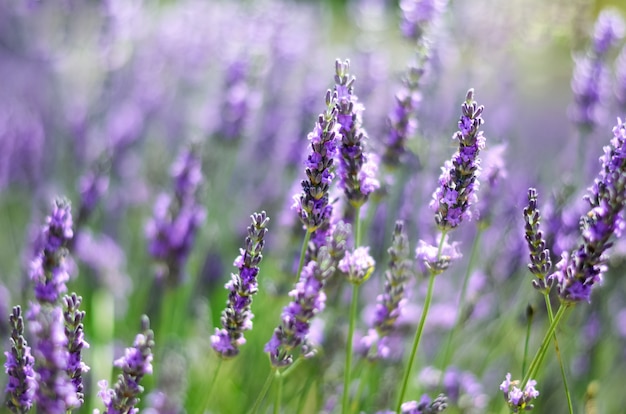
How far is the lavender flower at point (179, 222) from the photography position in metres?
1.90

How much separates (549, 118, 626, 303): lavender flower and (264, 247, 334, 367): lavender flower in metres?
0.34

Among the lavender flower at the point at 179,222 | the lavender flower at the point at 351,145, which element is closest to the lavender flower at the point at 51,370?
the lavender flower at the point at 351,145

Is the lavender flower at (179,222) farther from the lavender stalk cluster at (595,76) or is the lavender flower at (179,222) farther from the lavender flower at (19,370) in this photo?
the lavender stalk cluster at (595,76)

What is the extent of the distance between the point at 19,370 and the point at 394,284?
0.59 meters

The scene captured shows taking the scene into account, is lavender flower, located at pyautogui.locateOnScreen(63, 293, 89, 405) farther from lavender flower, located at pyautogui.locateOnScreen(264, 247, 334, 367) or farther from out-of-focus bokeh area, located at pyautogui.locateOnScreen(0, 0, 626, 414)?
lavender flower, located at pyautogui.locateOnScreen(264, 247, 334, 367)

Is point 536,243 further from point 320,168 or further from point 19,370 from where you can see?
point 19,370

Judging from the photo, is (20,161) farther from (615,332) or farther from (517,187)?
(615,332)

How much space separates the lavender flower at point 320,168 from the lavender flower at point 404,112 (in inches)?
17.3

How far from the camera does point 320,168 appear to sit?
1.10 meters

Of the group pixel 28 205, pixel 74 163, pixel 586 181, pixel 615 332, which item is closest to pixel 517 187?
pixel 586 181

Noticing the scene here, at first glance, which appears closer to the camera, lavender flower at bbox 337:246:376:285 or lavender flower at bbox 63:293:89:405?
lavender flower at bbox 63:293:89:405

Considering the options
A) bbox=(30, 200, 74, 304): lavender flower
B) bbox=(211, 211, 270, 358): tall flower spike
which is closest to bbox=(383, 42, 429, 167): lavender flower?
bbox=(211, 211, 270, 358): tall flower spike

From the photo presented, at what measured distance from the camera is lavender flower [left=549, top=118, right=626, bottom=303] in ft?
3.28

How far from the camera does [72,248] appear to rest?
196 centimetres
